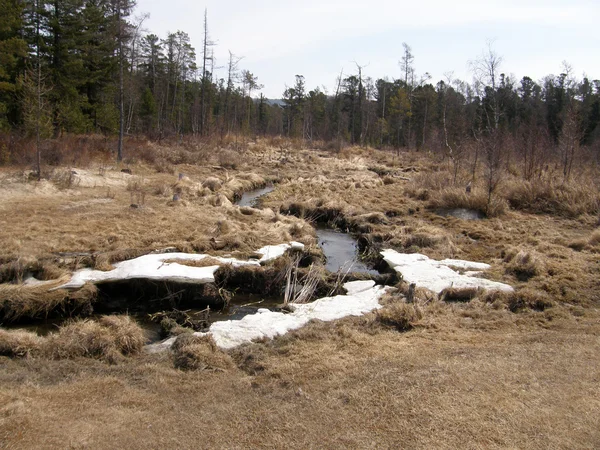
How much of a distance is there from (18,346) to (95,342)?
943 mm

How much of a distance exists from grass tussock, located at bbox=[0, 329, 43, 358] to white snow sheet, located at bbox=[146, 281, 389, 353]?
1.37 meters

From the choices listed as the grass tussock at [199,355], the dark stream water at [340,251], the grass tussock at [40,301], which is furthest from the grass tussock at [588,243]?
the grass tussock at [40,301]

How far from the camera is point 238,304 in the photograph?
830cm

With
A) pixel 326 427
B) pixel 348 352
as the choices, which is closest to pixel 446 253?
pixel 348 352

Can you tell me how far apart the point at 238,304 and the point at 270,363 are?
9.90 ft

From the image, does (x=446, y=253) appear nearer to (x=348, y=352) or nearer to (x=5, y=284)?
(x=348, y=352)

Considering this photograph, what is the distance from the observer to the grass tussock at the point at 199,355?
532cm

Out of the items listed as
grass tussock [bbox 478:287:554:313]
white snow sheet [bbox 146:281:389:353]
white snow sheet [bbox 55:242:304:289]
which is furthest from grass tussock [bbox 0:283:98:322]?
grass tussock [bbox 478:287:554:313]

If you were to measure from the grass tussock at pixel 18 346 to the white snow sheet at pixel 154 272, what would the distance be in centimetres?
181

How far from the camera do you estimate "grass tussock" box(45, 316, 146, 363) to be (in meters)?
5.59

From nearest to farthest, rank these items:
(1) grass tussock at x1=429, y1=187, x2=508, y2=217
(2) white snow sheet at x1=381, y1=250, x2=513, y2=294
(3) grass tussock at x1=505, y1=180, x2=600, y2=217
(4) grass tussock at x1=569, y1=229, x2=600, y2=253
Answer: (2) white snow sheet at x1=381, y1=250, x2=513, y2=294 < (4) grass tussock at x1=569, y1=229, x2=600, y2=253 < (3) grass tussock at x1=505, y1=180, x2=600, y2=217 < (1) grass tussock at x1=429, y1=187, x2=508, y2=217

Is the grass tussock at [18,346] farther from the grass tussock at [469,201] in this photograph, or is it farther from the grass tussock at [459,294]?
the grass tussock at [469,201]

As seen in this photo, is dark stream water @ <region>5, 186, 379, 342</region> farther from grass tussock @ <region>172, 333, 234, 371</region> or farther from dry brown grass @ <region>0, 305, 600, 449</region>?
dry brown grass @ <region>0, 305, 600, 449</region>

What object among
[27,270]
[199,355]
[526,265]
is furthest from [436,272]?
[27,270]
